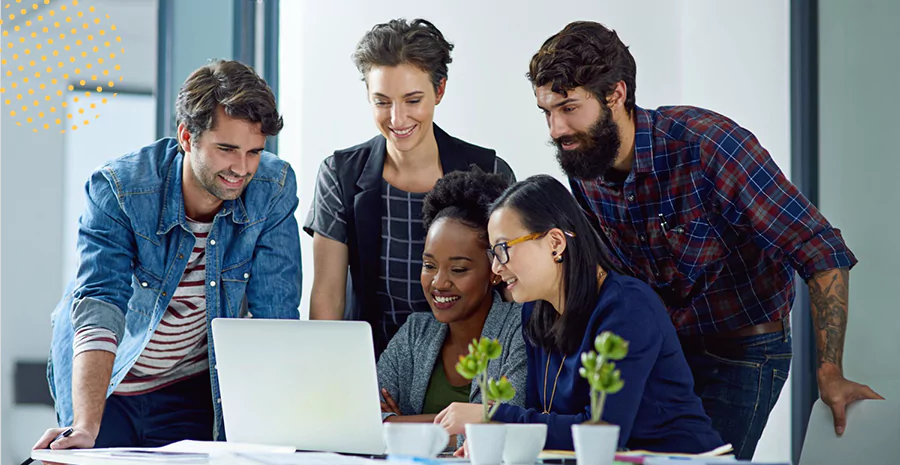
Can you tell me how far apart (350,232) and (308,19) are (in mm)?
1374

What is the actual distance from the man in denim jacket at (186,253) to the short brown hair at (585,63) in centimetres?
67

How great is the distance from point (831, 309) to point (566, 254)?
625 mm

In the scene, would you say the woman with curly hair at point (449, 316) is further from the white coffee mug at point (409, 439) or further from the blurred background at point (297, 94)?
the blurred background at point (297, 94)

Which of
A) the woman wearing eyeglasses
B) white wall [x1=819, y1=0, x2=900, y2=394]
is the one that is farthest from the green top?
white wall [x1=819, y1=0, x2=900, y2=394]

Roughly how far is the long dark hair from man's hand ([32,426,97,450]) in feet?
3.04

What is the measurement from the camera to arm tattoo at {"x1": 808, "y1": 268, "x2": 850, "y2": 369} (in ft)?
6.45

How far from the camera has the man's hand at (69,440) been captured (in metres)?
1.72

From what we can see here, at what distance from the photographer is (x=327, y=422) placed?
1635mm

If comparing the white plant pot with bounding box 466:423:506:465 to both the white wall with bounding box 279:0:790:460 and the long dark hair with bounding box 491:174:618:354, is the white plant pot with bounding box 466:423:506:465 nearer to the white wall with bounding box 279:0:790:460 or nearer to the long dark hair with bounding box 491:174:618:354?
the long dark hair with bounding box 491:174:618:354

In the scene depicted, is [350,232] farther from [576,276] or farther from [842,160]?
[842,160]

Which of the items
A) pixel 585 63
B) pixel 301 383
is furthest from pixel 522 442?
pixel 585 63

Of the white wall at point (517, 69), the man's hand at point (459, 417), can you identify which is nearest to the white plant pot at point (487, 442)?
the man's hand at point (459, 417)

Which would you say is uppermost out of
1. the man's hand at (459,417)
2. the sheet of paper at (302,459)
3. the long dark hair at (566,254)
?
the long dark hair at (566,254)

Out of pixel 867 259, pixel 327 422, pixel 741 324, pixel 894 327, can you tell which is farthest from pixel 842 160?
pixel 327 422
